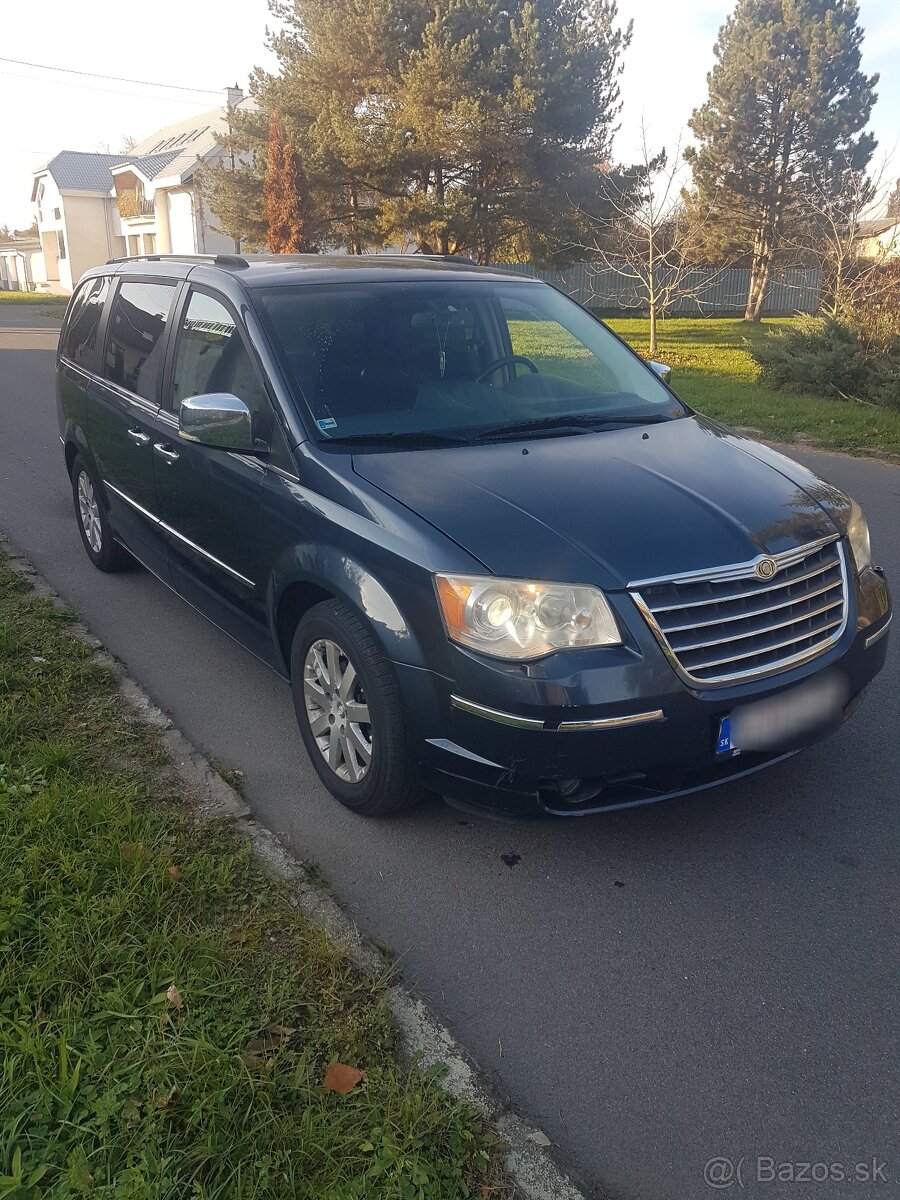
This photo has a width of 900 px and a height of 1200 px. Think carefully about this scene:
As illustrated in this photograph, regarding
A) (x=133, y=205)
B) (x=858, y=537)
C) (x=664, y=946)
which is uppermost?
(x=133, y=205)

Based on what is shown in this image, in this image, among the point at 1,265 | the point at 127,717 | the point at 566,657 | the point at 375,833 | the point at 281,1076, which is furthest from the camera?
the point at 1,265

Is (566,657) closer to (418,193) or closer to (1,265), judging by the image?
(418,193)

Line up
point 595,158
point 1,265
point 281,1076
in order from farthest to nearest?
point 1,265 < point 595,158 < point 281,1076

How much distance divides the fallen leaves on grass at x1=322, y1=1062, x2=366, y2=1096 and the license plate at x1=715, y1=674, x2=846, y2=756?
1364 millimetres

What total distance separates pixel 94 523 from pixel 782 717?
4.60m

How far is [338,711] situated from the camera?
340cm

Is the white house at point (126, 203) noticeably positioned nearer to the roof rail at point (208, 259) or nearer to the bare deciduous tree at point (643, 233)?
the bare deciduous tree at point (643, 233)

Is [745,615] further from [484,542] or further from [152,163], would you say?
[152,163]

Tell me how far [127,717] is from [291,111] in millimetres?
27214

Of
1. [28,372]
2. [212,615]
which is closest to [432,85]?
[28,372]

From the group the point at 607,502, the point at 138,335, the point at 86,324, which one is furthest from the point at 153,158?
the point at 607,502

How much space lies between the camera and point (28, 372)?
1712 cm

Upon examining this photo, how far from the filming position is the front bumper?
A: 2725 millimetres

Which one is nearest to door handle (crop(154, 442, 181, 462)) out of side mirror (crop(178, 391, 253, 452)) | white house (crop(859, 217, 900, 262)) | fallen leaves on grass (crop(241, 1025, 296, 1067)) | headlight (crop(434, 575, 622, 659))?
side mirror (crop(178, 391, 253, 452))
